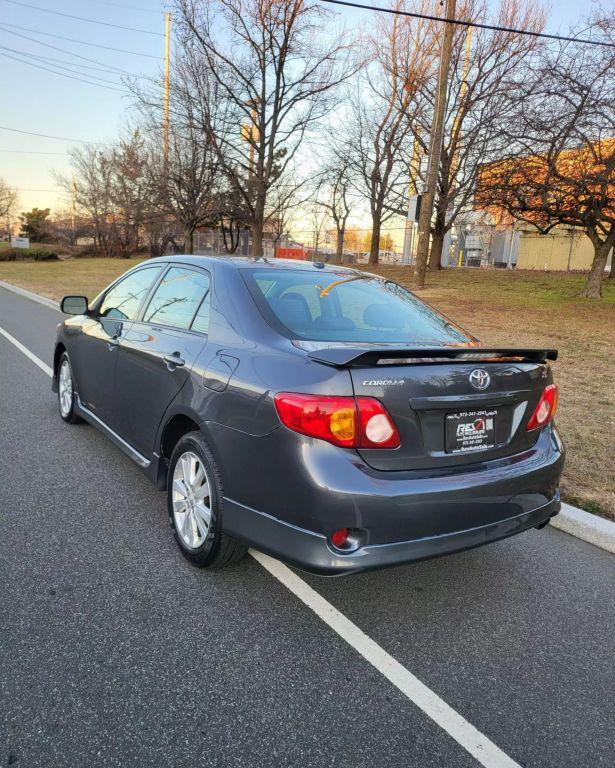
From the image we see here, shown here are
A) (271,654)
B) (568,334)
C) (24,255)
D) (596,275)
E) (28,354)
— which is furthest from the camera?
(24,255)

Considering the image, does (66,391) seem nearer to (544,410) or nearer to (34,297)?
(544,410)

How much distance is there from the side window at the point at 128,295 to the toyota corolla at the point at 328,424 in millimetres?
500

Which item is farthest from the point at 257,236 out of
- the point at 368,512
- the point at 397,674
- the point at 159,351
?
the point at 397,674

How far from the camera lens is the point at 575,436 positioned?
5.28 m

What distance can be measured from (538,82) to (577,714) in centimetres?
1502

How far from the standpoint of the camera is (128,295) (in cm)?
436

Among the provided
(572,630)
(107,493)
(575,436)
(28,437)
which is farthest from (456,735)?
(28,437)

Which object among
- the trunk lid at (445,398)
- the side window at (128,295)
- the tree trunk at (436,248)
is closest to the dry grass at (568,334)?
the tree trunk at (436,248)

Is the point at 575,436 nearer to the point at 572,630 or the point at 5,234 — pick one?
the point at 572,630

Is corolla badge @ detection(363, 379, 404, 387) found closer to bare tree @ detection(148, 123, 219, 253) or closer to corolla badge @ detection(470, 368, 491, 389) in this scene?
corolla badge @ detection(470, 368, 491, 389)

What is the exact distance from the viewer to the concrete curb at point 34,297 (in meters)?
16.6

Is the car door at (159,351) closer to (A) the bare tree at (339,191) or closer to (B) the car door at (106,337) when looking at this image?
(B) the car door at (106,337)

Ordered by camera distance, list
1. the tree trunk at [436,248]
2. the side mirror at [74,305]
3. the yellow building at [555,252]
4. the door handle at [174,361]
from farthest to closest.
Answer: the yellow building at [555,252] < the tree trunk at [436,248] < the side mirror at [74,305] < the door handle at [174,361]

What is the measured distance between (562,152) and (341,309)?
14300 millimetres
